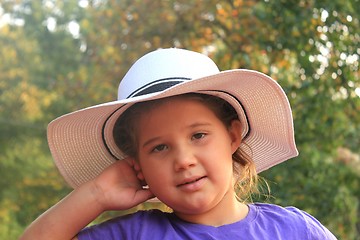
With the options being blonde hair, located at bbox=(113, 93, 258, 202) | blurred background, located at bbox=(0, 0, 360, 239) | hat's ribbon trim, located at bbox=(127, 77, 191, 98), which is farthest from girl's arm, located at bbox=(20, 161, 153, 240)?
blurred background, located at bbox=(0, 0, 360, 239)

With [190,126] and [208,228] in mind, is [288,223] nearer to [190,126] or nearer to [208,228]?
[208,228]

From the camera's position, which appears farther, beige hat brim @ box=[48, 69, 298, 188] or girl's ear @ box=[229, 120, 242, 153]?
girl's ear @ box=[229, 120, 242, 153]

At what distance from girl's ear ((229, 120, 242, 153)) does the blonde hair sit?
0.04 ft

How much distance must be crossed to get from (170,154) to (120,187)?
18 centimetres

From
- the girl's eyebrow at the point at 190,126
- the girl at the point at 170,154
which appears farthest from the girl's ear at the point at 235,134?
the girl's eyebrow at the point at 190,126

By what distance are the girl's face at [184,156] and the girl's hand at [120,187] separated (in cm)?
5

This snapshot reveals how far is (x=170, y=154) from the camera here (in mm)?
1820

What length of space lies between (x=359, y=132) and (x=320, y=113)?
43 centimetres

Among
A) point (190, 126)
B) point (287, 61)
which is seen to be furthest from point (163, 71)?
point (287, 61)

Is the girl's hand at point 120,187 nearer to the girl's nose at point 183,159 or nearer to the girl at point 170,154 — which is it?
the girl at point 170,154

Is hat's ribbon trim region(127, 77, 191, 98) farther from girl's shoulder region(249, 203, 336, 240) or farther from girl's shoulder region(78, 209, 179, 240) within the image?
girl's shoulder region(249, 203, 336, 240)

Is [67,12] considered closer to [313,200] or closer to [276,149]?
[313,200]

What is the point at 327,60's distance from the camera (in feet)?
13.0

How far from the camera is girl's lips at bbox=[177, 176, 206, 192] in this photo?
5.91 feet
